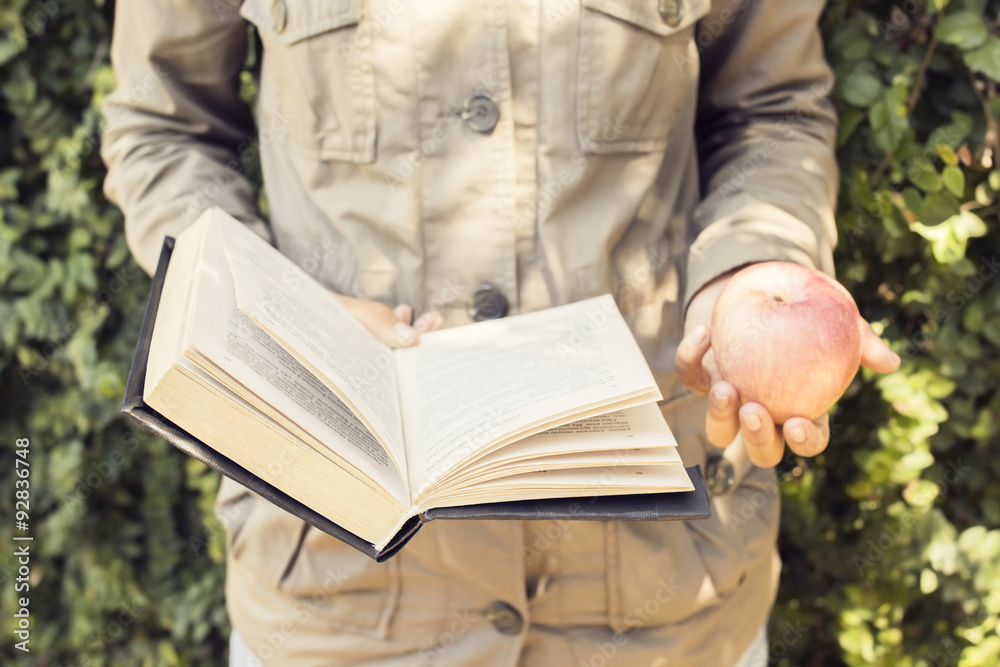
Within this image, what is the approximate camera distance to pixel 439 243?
41.8 inches

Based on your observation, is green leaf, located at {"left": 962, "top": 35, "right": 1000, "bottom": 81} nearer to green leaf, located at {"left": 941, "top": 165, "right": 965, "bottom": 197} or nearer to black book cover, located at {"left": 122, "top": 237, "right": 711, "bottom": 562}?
green leaf, located at {"left": 941, "top": 165, "right": 965, "bottom": 197}

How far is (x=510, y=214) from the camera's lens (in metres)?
1.04

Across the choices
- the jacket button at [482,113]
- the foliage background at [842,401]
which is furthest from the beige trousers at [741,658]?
the jacket button at [482,113]

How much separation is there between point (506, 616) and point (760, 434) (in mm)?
440

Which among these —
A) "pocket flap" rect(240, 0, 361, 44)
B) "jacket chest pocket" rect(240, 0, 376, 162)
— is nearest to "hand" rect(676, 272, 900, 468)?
"jacket chest pocket" rect(240, 0, 376, 162)

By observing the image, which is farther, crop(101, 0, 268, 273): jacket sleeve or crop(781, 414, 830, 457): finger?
crop(101, 0, 268, 273): jacket sleeve

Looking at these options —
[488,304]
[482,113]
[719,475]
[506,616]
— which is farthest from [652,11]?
[506,616]

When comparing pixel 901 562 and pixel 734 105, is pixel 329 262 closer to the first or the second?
pixel 734 105

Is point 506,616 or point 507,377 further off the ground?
point 507,377

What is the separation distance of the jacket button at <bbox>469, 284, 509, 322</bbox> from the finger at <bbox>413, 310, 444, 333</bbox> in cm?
5

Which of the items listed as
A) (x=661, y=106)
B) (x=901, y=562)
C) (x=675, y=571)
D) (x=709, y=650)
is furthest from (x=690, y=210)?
(x=901, y=562)

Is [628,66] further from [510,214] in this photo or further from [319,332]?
[319,332]

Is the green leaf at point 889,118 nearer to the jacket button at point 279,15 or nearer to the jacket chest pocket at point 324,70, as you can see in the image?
the jacket chest pocket at point 324,70

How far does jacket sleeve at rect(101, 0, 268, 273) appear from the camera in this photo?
3.74ft
